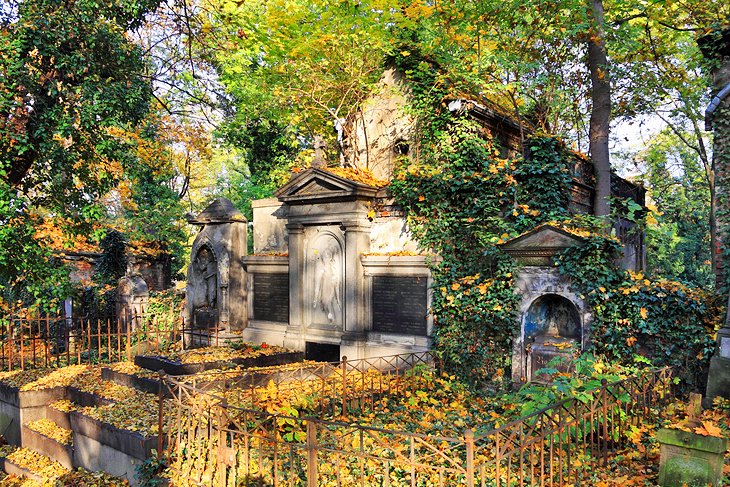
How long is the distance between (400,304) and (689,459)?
21.5 feet

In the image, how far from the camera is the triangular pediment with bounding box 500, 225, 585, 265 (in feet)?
28.9

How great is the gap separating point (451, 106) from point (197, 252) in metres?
8.23

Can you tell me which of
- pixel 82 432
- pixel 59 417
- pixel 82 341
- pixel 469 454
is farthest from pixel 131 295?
pixel 469 454

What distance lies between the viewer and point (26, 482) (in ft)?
25.5

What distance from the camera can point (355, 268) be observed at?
1132 cm

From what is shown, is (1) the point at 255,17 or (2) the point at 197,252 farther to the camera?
(1) the point at 255,17

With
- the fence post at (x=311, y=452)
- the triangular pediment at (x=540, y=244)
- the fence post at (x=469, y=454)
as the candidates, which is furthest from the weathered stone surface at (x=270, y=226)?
the fence post at (x=469, y=454)

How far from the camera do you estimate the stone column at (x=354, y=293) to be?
11.2 m

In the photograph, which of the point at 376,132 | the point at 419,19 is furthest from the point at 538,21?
the point at 376,132

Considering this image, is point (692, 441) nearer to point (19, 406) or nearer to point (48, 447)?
point (48, 447)

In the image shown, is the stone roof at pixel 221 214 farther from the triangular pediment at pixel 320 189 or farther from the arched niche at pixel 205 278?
the triangular pediment at pixel 320 189

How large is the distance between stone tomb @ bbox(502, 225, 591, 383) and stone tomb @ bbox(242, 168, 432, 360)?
1977 mm

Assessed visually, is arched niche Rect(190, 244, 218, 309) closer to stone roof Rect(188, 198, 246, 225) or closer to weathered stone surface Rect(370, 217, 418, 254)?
stone roof Rect(188, 198, 246, 225)

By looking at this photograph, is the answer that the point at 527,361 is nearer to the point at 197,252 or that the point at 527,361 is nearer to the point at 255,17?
A: the point at 197,252
